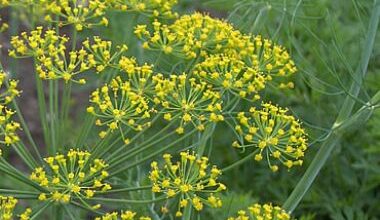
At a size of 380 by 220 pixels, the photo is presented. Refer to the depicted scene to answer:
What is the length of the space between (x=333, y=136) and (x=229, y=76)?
0.47 metres

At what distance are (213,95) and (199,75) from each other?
157 mm

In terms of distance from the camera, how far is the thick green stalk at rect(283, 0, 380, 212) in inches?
100

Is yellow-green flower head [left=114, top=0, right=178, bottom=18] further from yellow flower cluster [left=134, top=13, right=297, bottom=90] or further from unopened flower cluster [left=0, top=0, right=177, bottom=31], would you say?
yellow flower cluster [left=134, top=13, right=297, bottom=90]

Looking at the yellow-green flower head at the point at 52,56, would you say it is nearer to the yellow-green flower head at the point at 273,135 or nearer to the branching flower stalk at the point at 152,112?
the branching flower stalk at the point at 152,112

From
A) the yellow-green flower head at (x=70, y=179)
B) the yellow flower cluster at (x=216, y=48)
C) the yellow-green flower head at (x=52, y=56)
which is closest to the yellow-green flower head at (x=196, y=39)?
the yellow flower cluster at (x=216, y=48)

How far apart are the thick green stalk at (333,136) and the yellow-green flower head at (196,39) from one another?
15.4 inches

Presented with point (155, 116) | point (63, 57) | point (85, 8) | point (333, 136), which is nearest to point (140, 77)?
point (155, 116)

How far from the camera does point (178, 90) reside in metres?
2.33

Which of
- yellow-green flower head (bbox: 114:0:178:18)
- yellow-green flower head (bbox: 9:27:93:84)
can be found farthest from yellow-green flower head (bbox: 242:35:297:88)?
yellow-green flower head (bbox: 9:27:93:84)

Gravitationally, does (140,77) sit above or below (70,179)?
above

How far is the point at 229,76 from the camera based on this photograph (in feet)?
7.84

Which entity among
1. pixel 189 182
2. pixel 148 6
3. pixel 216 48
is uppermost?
pixel 148 6

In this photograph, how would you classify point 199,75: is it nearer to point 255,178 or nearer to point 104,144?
point 104,144

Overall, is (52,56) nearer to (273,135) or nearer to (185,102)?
(185,102)
